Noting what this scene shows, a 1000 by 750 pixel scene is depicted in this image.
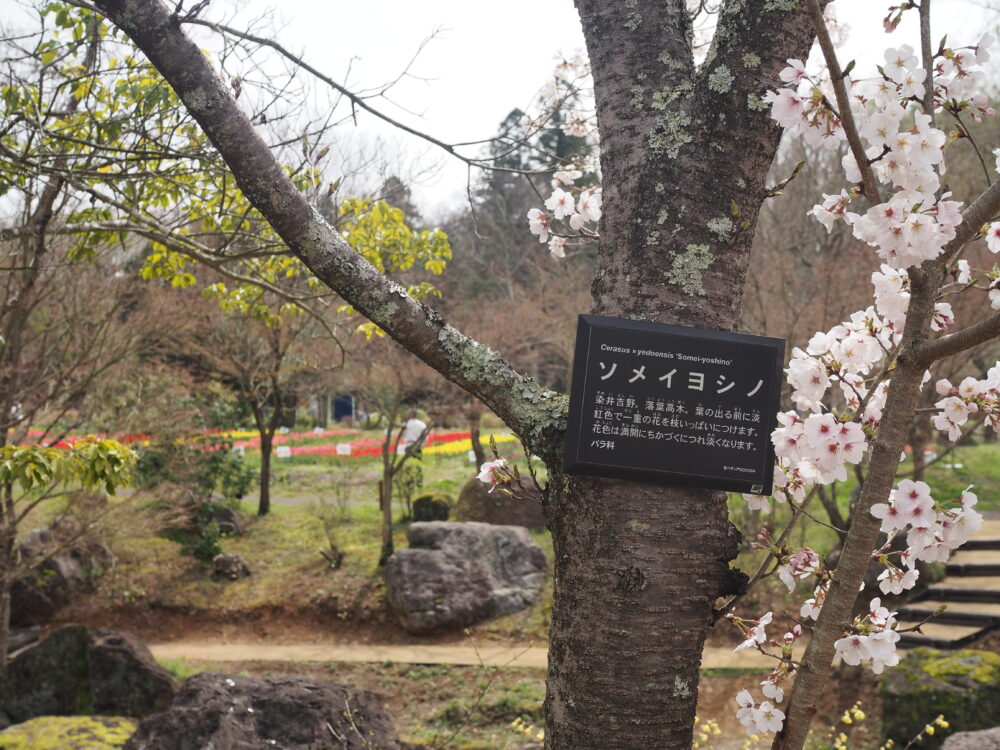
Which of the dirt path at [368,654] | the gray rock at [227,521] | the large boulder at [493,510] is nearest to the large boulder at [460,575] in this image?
the dirt path at [368,654]

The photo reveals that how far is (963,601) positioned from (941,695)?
243 centimetres

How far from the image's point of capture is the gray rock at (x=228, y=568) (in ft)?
30.0

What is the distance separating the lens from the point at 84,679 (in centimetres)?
612

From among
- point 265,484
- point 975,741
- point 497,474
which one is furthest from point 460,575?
point 497,474

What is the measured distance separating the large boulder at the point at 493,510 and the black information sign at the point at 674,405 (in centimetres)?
862

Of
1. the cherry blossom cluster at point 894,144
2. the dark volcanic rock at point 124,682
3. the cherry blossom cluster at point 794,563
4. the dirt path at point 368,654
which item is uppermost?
the cherry blossom cluster at point 894,144

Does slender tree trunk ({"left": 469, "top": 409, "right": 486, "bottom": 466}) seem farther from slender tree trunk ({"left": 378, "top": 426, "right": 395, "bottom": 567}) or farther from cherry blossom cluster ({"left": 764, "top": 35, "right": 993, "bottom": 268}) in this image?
cherry blossom cluster ({"left": 764, "top": 35, "right": 993, "bottom": 268})

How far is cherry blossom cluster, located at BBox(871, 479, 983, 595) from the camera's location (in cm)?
151

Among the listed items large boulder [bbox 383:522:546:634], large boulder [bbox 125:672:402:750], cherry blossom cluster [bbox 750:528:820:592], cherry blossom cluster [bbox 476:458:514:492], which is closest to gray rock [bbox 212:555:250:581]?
large boulder [bbox 383:522:546:634]

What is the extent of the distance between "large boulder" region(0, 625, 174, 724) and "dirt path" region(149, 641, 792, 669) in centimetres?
141

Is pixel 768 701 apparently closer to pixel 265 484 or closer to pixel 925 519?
pixel 925 519

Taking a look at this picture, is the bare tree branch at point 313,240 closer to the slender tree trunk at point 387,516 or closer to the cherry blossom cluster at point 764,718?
the cherry blossom cluster at point 764,718

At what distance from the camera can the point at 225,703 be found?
391 centimetres

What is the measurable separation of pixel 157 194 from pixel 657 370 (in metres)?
3.82
